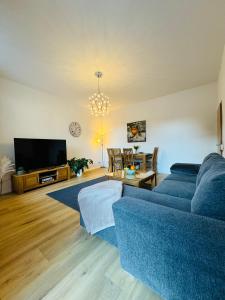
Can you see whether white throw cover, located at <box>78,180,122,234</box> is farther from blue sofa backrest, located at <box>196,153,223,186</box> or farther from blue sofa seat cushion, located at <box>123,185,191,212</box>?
blue sofa backrest, located at <box>196,153,223,186</box>

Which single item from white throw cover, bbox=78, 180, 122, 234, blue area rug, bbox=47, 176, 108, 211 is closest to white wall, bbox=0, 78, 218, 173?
blue area rug, bbox=47, 176, 108, 211

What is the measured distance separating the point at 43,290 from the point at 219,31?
11.9 feet

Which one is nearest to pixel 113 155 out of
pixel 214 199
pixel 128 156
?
pixel 128 156

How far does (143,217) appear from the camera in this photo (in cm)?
90

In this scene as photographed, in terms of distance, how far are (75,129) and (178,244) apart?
477 cm

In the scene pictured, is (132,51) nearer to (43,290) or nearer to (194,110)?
→ (194,110)

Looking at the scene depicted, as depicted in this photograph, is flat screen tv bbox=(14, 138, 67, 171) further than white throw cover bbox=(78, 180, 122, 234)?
Yes

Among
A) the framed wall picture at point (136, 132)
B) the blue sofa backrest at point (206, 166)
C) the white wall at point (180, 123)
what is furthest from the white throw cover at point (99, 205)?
the framed wall picture at point (136, 132)

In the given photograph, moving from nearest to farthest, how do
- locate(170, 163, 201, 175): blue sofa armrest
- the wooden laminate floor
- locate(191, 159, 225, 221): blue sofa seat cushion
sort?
locate(191, 159, 225, 221): blue sofa seat cushion → the wooden laminate floor → locate(170, 163, 201, 175): blue sofa armrest

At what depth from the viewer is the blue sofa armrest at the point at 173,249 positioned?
2.28ft

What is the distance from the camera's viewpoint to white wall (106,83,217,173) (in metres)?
3.92

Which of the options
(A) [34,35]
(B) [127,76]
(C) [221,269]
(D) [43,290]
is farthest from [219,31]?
(D) [43,290]

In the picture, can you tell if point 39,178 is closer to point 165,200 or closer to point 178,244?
point 165,200

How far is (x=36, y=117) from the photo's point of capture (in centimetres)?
387
